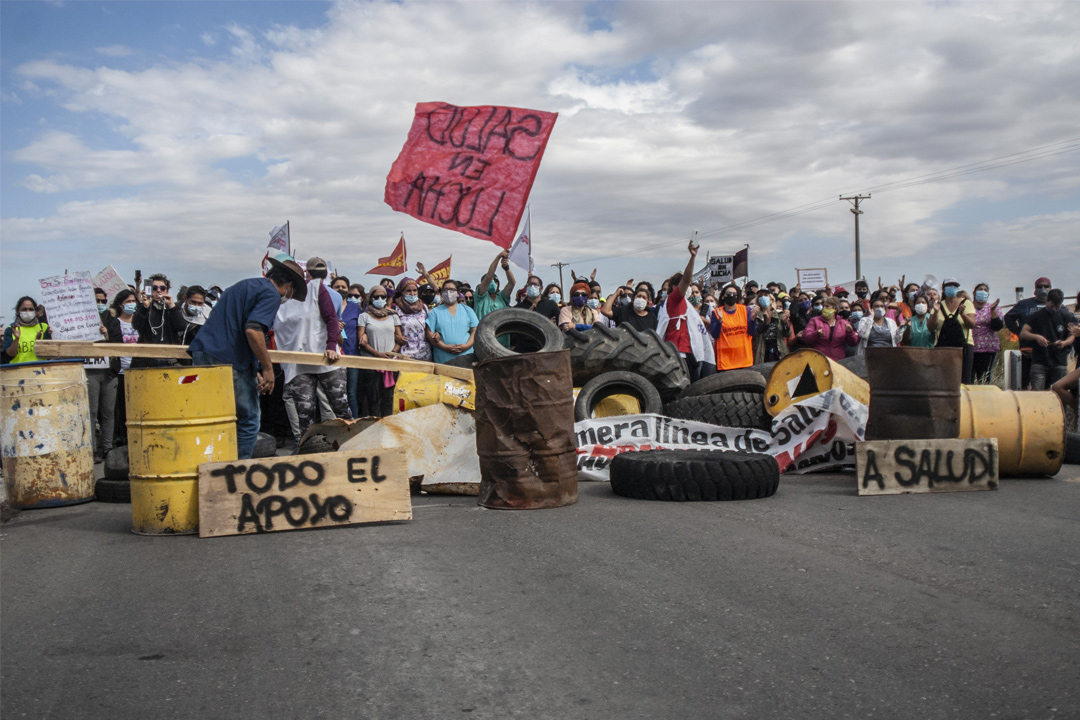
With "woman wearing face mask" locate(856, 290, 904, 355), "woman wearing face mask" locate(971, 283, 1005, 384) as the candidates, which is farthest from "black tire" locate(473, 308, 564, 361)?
"woman wearing face mask" locate(971, 283, 1005, 384)

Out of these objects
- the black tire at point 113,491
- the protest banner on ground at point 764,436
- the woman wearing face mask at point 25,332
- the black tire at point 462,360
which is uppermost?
the woman wearing face mask at point 25,332

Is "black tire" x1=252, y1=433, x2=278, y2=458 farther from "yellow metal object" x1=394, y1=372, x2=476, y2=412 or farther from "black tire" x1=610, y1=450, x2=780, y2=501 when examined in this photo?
"black tire" x1=610, y1=450, x2=780, y2=501

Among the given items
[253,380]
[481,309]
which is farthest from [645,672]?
[481,309]

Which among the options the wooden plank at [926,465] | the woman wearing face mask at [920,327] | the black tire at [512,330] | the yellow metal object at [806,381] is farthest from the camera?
the woman wearing face mask at [920,327]

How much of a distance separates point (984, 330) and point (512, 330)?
8048 millimetres

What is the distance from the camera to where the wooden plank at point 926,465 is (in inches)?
291

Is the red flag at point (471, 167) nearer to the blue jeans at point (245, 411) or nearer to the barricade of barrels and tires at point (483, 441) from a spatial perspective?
the barricade of barrels and tires at point (483, 441)

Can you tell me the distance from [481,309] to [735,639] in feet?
32.9

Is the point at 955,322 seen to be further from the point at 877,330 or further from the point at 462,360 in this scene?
the point at 462,360

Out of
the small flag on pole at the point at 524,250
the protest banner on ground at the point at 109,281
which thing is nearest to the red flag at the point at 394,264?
the small flag on pole at the point at 524,250

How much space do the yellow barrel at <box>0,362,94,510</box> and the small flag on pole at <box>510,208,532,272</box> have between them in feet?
32.5

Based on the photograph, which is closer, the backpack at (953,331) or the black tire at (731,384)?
the black tire at (731,384)

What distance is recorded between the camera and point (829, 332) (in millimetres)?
13555

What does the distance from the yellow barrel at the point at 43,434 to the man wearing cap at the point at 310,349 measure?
255 cm
